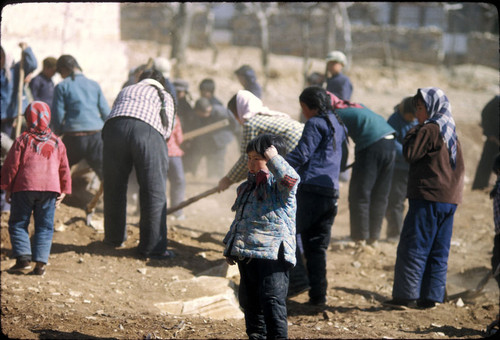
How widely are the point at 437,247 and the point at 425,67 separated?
20.1 metres

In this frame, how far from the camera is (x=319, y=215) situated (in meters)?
5.38

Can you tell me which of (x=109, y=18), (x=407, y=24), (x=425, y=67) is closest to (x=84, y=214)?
(x=109, y=18)

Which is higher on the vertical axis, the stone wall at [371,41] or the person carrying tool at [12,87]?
the stone wall at [371,41]

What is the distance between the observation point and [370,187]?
6.95 m

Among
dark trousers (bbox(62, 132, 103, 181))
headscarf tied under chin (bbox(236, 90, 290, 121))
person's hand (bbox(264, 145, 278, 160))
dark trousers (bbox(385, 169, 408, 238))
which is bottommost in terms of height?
dark trousers (bbox(385, 169, 408, 238))

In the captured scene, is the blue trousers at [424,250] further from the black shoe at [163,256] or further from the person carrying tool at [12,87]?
the person carrying tool at [12,87]

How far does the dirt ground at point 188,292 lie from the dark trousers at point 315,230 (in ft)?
0.92

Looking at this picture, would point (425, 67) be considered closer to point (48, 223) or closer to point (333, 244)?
point (333, 244)

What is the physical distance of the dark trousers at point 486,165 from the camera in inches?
401

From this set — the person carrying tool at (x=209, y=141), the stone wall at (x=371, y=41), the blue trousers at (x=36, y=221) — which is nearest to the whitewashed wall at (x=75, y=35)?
the person carrying tool at (x=209, y=141)

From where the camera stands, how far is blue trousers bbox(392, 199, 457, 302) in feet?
17.3

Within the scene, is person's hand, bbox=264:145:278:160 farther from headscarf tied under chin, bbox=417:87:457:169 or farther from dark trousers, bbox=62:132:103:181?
dark trousers, bbox=62:132:103:181

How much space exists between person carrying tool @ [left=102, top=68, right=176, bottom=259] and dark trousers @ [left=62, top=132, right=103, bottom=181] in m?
1.13

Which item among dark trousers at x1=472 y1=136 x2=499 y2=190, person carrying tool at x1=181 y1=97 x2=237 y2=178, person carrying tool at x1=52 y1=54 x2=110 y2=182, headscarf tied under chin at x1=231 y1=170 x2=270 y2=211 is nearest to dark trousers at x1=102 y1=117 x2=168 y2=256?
person carrying tool at x1=52 y1=54 x2=110 y2=182
